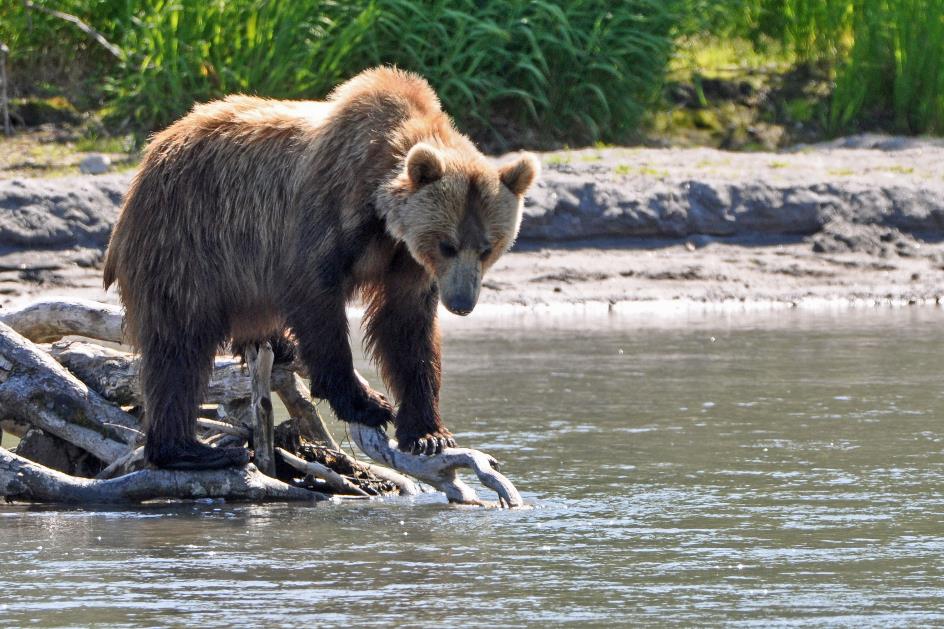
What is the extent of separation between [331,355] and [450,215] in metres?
0.63

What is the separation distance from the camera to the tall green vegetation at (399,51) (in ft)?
42.7

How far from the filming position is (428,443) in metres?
6.09

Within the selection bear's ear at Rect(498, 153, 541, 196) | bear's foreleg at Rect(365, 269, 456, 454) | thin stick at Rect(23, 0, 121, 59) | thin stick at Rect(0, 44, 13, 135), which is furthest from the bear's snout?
thin stick at Rect(0, 44, 13, 135)

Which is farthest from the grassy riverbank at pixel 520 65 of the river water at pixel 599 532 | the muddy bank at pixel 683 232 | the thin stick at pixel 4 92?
the river water at pixel 599 532

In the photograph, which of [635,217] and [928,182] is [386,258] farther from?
[928,182]

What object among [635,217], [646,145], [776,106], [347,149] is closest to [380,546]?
[347,149]

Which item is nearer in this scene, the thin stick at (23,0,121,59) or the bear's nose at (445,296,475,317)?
the bear's nose at (445,296,475,317)

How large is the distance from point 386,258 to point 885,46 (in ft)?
32.6

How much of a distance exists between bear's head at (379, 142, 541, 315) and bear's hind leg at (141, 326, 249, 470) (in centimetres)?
91

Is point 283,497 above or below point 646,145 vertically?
below

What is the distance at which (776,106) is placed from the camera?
49.6 feet

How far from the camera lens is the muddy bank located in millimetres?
11586

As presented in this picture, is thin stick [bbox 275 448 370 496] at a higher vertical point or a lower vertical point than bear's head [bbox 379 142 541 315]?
lower

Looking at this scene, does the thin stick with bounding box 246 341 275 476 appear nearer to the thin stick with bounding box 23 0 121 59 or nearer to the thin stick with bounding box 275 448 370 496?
the thin stick with bounding box 275 448 370 496
